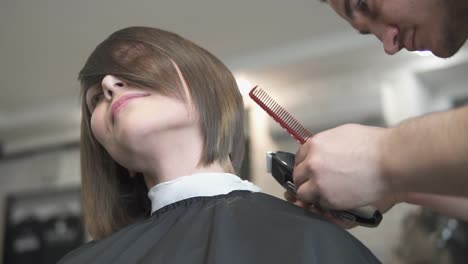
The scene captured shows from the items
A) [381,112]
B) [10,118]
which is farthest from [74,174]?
[381,112]

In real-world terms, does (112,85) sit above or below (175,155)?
above

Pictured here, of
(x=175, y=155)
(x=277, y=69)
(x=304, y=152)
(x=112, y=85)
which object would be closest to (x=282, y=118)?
(x=304, y=152)

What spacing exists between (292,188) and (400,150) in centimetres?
28

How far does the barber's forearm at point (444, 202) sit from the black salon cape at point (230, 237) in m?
0.21

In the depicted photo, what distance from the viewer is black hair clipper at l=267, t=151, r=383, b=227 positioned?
97cm

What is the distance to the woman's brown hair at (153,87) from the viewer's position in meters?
1.11

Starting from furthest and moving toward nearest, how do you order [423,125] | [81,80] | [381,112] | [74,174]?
→ [74,174]
[381,112]
[81,80]
[423,125]

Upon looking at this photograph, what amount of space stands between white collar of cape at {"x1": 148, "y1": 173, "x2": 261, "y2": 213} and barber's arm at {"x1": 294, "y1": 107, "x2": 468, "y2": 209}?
0.18m

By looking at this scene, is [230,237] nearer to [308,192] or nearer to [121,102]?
[308,192]

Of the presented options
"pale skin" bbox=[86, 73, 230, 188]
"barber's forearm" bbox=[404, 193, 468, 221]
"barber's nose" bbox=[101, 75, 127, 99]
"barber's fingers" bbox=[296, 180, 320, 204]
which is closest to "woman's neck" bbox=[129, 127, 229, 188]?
"pale skin" bbox=[86, 73, 230, 188]

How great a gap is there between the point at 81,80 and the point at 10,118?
2.98 meters

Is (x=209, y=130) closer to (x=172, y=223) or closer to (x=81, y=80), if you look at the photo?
(x=172, y=223)

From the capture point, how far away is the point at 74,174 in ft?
12.4

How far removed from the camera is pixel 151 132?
1.05 metres
